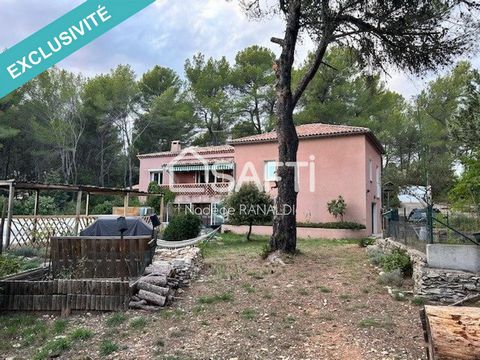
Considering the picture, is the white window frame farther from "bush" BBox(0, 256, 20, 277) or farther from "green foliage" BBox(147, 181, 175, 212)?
"bush" BBox(0, 256, 20, 277)

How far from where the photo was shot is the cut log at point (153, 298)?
6453 mm

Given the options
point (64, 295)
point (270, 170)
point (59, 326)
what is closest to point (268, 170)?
point (270, 170)

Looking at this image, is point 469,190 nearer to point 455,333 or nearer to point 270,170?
point 455,333

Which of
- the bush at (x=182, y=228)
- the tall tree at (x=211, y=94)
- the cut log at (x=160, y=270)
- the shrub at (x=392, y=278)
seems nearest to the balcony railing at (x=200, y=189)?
the tall tree at (x=211, y=94)

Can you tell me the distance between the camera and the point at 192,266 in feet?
29.0

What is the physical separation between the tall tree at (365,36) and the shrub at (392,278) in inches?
123

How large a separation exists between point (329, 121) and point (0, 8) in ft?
78.7

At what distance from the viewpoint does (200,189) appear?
27.3 meters

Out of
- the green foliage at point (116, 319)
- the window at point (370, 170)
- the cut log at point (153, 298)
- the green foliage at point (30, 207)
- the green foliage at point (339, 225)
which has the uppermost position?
the window at point (370, 170)

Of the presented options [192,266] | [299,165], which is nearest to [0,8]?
[192,266]

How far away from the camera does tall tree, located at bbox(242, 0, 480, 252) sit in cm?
1014

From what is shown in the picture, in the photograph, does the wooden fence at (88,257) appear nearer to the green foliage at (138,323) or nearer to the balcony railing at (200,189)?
the green foliage at (138,323)

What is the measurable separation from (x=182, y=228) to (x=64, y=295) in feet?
27.6

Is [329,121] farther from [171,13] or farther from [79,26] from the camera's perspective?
[79,26]
